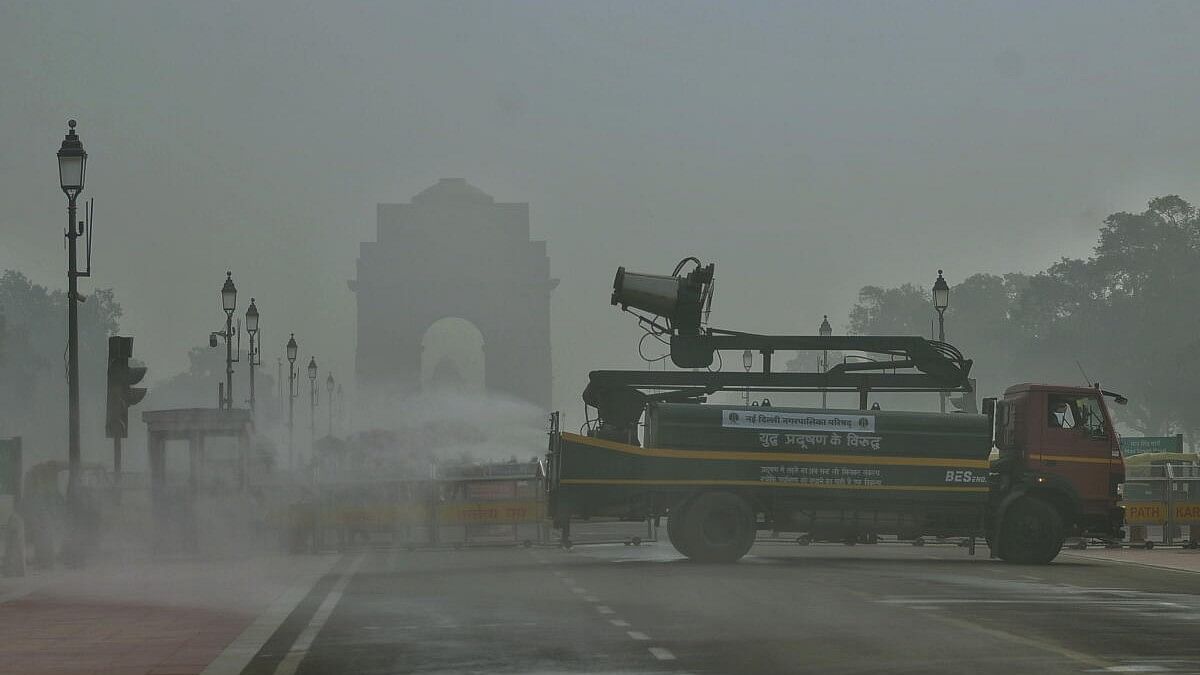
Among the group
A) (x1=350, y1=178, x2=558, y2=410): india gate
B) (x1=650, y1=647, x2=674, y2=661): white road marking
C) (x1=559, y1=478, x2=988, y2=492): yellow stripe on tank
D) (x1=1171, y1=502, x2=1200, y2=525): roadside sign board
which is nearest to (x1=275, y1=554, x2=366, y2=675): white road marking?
(x1=650, y1=647, x2=674, y2=661): white road marking

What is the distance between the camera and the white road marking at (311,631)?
50.0ft

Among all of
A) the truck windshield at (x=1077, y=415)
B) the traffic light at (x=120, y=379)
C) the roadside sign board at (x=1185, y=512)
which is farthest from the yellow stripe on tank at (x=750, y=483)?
the roadside sign board at (x=1185, y=512)

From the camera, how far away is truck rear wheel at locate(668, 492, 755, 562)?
31062 millimetres

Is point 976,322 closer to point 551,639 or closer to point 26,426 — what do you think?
point 26,426

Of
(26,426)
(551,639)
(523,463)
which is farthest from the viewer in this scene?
(26,426)

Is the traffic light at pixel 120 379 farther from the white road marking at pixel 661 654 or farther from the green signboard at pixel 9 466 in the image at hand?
the white road marking at pixel 661 654

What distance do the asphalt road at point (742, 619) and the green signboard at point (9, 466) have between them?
7457 millimetres

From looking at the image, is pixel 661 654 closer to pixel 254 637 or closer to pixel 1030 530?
pixel 254 637

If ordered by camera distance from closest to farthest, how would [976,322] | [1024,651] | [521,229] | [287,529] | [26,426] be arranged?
[1024,651] < [287,529] < [26,426] < [521,229] < [976,322]

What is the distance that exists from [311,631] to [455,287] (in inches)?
4994

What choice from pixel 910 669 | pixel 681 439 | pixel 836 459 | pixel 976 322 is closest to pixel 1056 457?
pixel 836 459

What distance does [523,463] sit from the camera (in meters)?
57.4

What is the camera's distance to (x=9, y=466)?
35906mm

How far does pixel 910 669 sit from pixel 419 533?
2696cm
